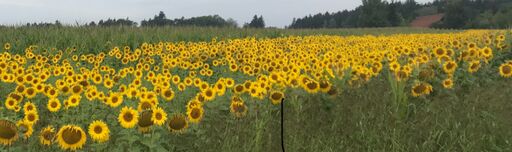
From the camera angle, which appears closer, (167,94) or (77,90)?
(167,94)

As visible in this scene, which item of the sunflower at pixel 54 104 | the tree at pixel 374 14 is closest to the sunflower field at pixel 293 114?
the sunflower at pixel 54 104

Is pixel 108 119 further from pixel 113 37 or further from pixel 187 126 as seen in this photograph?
pixel 113 37

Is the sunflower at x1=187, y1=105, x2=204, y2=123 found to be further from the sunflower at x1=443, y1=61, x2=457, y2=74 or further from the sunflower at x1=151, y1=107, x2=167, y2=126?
the sunflower at x1=443, y1=61, x2=457, y2=74

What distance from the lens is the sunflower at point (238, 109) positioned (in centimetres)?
444

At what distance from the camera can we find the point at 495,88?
5441mm

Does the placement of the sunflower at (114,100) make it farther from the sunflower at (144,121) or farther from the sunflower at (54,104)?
the sunflower at (144,121)

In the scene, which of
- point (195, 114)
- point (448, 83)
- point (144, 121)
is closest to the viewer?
point (144, 121)

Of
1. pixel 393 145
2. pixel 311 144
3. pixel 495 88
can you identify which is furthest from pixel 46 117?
pixel 495 88

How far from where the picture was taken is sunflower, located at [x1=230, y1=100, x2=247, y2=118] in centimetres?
444

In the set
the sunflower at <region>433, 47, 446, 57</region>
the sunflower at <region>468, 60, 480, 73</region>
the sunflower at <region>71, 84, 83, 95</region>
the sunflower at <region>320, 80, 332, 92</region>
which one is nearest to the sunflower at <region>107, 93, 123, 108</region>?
the sunflower at <region>71, 84, 83, 95</region>

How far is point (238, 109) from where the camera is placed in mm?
4445

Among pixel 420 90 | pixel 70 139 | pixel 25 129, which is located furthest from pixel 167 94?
pixel 420 90

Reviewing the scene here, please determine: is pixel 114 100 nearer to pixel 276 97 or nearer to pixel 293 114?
pixel 276 97

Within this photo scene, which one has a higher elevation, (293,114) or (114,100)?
(114,100)
